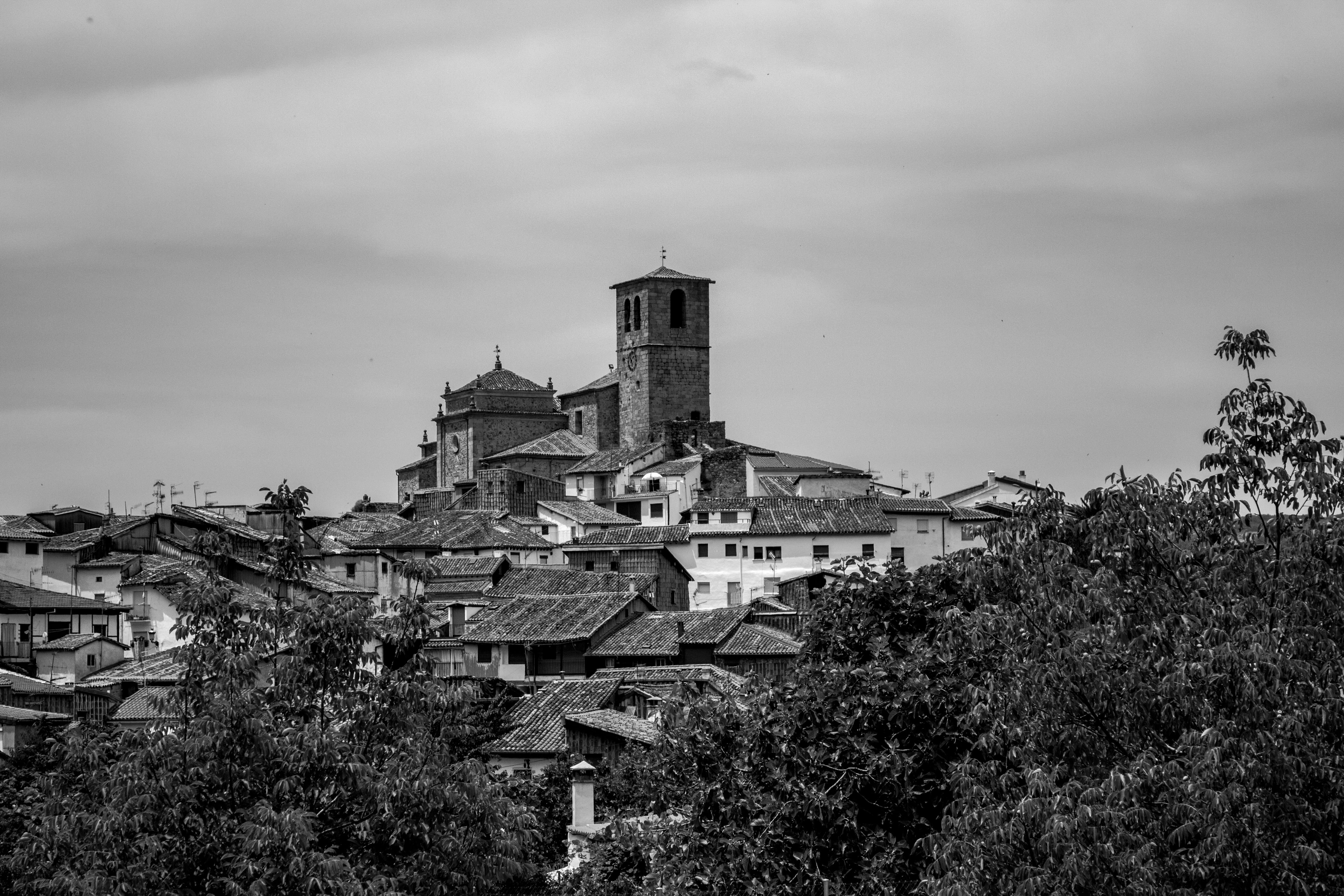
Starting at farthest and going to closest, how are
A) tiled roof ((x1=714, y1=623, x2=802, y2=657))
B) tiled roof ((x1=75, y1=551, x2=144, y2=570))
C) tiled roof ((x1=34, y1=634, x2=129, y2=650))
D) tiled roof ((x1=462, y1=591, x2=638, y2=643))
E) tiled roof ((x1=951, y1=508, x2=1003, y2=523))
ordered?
1. tiled roof ((x1=951, y1=508, x2=1003, y2=523))
2. tiled roof ((x1=75, y1=551, x2=144, y2=570))
3. tiled roof ((x1=462, y1=591, x2=638, y2=643))
4. tiled roof ((x1=34, y1=634, x2=129, y2=650))
5. tiled roof ((x1=714, y1=623, x2=802, y2=657))

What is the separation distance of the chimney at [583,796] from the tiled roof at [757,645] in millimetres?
15233

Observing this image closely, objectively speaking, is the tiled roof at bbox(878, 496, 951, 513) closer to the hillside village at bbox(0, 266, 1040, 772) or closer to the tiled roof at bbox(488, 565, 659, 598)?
the hillside village at bbox(0, 266, 1040, 772)

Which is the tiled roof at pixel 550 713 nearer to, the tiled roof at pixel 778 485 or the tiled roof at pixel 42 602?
the tiled roof at pixel 42 602

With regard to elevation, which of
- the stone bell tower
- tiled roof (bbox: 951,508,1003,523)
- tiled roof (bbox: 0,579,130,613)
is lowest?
tiled roof (bbox: 0,579,130,613)

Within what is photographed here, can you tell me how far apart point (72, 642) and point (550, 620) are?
11.1 m

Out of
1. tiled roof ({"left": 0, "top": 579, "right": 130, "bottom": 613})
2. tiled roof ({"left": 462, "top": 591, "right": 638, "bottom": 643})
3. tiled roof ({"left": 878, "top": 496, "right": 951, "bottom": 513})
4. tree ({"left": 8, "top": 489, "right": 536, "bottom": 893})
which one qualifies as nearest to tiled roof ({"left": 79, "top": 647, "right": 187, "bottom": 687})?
tiled roof ({"left": 0, "top": 579, "right": 130, "bottom": 613})

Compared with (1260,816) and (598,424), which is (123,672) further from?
(598,424)

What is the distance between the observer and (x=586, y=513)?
6838 centimetres

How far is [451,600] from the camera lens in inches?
2130

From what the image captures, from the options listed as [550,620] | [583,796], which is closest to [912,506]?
[550,620]

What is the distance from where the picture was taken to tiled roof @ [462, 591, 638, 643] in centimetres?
4425

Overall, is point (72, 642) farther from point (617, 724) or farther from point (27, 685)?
point (617, 724)

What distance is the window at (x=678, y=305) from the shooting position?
8456 cm

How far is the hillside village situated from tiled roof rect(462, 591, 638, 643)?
0.07m
